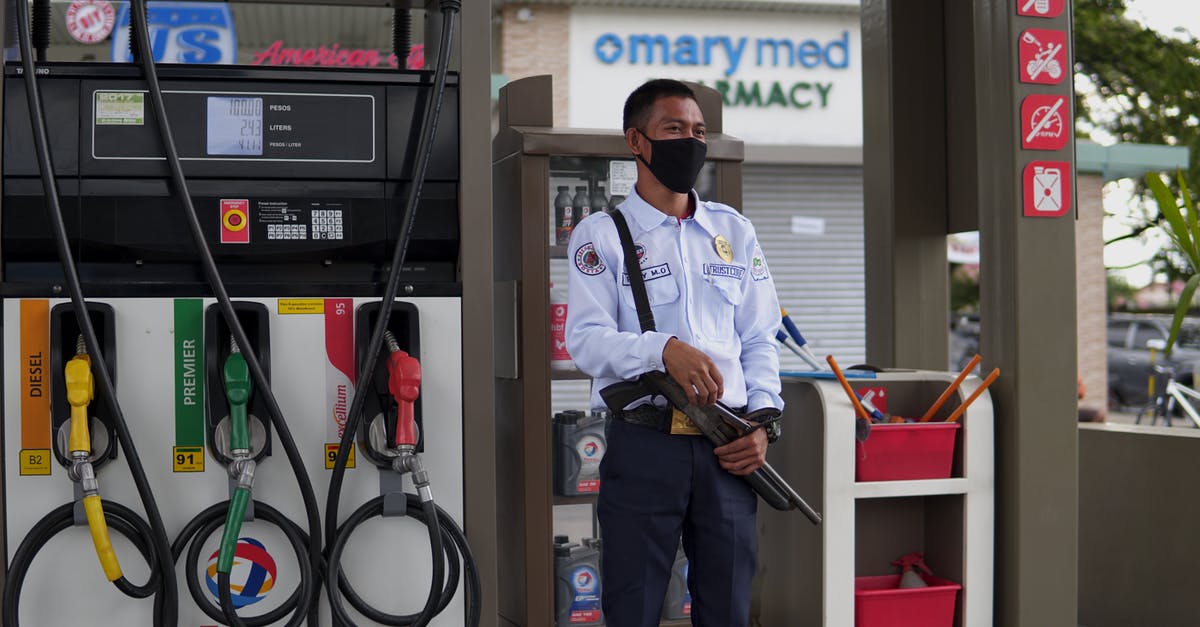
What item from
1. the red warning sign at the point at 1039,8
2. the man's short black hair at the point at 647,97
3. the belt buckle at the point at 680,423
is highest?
the red warning sign at the point at 1039,8

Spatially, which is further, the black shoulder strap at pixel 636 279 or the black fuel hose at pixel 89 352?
the black shoulder strap at pixel 636 279

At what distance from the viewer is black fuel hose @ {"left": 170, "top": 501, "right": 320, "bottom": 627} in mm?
2656

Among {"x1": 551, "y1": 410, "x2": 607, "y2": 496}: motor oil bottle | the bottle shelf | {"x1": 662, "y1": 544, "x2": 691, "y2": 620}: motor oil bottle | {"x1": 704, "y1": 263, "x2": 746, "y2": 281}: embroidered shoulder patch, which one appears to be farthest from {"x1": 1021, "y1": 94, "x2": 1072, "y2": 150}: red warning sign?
{"x1": 662, "y1": 544, "x2": 691, "y2": 620}: motor oil bottle

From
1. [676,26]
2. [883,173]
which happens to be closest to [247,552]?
[883,173]

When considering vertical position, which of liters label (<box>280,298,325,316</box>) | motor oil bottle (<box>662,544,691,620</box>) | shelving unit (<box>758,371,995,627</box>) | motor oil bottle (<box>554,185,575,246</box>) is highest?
motor oil bottle (<box>554,185,575,246</box>)

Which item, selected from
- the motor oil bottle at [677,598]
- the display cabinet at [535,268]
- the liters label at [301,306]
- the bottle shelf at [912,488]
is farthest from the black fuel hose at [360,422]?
the motor oil bottle at [677,598]

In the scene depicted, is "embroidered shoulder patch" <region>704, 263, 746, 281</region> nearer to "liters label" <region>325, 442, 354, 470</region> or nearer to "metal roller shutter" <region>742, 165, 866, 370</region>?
"liters label" <region>325, 442, 354, 470</region>

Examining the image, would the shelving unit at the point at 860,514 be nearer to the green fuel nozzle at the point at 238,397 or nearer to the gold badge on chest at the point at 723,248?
the gold badge on chest at the point at 723,248

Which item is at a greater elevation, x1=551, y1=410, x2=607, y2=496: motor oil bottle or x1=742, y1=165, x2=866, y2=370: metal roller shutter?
x1=742, y1=165, x2=866, y2=370: metal roller shutter

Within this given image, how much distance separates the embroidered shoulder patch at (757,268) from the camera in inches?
125

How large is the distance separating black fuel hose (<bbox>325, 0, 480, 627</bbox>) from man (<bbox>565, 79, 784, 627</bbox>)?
0.46 meters

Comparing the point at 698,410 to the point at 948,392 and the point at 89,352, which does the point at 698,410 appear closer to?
the point at 948,392

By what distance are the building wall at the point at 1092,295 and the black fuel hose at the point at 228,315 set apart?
14709 mm

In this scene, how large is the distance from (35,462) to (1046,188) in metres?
3.14
